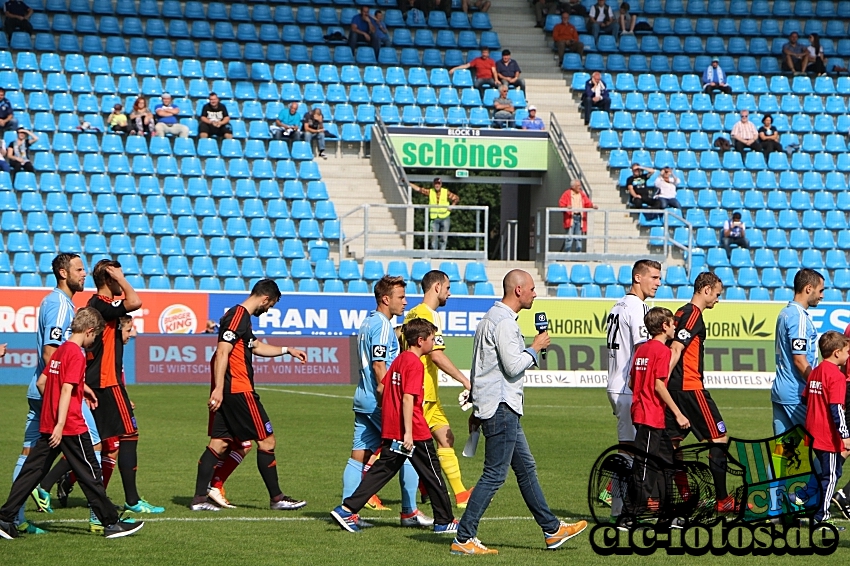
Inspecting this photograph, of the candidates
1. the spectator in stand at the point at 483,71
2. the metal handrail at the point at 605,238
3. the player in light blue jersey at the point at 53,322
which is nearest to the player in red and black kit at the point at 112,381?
the player in light blue jersey at the point at 53,322

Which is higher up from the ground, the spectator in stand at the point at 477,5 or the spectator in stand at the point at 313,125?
the spectator in stand at the point at 477,5

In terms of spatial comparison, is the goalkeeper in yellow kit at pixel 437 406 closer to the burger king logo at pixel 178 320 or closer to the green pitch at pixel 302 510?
the green pitch at pixel 302 510

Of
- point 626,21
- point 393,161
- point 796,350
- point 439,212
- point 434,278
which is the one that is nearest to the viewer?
point 796,350

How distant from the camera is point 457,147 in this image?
31.9 meters

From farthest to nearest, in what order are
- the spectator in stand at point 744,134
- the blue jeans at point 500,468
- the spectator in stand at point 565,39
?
the spectator in stand at point 565,39, the spectator in stand at point 744,134, the blue jeans at point 500,468

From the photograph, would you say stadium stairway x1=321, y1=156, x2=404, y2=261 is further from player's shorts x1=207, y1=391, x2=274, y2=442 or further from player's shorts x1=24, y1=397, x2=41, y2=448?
player's shorts x1=24, y1=397, x2=41, y2=448

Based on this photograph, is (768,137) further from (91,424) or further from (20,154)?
(91,424)

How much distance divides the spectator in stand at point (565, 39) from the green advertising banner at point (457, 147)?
433 cm

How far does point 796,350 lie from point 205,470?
4928 mm

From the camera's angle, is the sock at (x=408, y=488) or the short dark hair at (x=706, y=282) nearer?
the sock at (x=408, y=488)

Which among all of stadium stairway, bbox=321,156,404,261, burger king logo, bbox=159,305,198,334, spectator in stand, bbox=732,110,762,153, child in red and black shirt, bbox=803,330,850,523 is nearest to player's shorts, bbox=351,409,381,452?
child in red and black shirt, bbox=803,330,850,523

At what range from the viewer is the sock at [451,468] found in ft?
34.6

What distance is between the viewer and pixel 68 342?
8.99 m

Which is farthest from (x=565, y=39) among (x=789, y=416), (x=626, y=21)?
(x=789, y=416)
